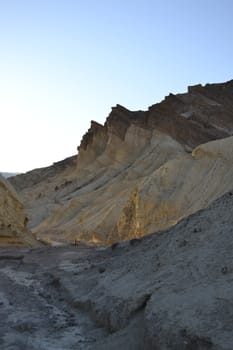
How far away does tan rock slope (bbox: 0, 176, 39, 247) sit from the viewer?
1958cm

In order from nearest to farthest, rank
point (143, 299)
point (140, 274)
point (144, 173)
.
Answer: point (143, 299)
point (140, 274)
point (144, 173)

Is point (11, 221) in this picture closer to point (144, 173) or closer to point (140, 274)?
point (140, 274)

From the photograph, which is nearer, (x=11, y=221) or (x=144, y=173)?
(x=11, y=221)

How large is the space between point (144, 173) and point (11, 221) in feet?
59.1

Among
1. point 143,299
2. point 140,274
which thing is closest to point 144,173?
point 140,274

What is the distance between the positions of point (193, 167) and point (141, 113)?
23.9m

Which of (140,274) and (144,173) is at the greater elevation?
(144,173)

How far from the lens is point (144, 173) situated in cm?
3706

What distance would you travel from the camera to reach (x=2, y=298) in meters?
9.41

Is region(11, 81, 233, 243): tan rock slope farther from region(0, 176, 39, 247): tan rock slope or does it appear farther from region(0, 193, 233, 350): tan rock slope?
region(0, 193, 233, 350): tan rock slope

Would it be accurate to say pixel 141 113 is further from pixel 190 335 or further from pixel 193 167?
pixel 190 335

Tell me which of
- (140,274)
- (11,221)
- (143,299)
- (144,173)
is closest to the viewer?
(143,299)

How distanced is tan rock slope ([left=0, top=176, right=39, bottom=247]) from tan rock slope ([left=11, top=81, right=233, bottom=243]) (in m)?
4.78

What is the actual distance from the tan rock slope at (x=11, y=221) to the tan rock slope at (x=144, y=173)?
4784 mm
